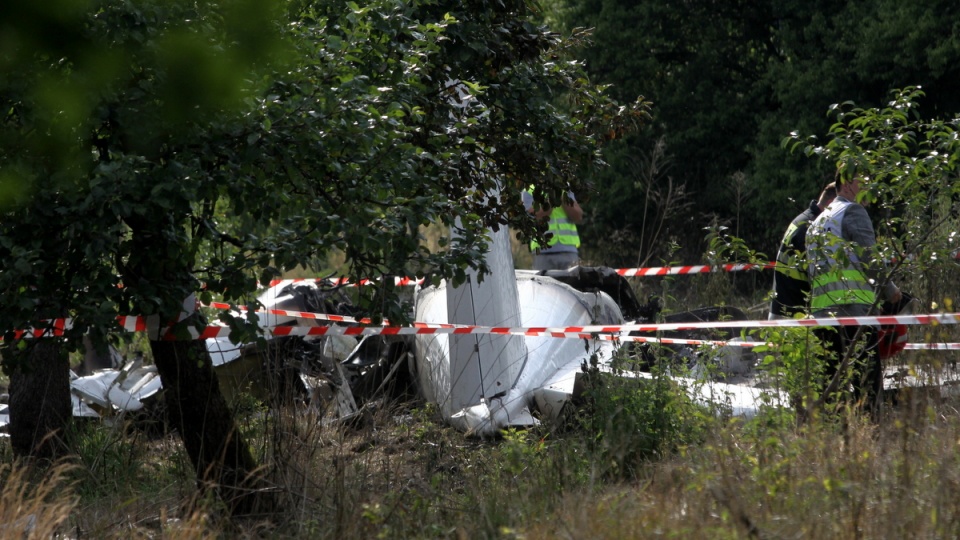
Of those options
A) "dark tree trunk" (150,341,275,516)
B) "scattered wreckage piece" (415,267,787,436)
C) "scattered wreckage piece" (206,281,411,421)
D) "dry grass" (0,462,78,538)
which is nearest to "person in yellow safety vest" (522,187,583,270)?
"scattered wreckage piece" (415,267,787,436)

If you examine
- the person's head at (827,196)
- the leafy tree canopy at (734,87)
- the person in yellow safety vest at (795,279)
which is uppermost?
the leafy tree canopy at (734,87)

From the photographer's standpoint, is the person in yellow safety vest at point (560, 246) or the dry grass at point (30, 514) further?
the person in yellow safety vest at point (560, 246)

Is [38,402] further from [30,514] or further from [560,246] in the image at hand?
[560,246]

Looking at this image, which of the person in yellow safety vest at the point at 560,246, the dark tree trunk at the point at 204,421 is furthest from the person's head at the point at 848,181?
the person in yellow safety vest at the point at 560,246

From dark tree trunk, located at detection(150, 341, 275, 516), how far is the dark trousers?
113 inches

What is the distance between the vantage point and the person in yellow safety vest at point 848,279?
19.7 feet

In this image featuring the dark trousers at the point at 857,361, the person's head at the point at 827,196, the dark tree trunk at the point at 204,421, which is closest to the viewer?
the dark tree trunk at the point at 204,421

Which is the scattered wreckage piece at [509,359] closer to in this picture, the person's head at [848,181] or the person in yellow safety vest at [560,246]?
the person's head at [848,181]

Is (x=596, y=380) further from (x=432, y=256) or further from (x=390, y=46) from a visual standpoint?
(x=390, y=46)

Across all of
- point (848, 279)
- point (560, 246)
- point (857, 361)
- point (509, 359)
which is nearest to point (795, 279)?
point (848, 279)

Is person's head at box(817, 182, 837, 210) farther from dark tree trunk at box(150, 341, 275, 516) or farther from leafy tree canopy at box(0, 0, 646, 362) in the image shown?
dark tree trunk at box(150, 341, 275, 516)

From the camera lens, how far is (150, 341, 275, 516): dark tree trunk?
5.29 metres

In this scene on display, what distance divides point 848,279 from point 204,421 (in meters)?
3.60

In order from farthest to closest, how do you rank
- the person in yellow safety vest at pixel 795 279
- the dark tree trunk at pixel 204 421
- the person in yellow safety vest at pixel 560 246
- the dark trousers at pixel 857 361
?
the person in yellow safety vest at pixel 560 246 < the person in yellow safety vest at pixel 795 279 < the dark trousers at pixel 857 361 < the dark tree trunk at pixel 204 421
